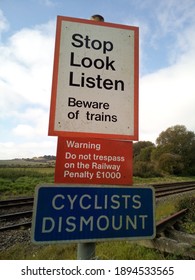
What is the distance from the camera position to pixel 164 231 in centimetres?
612

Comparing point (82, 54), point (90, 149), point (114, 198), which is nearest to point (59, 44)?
point (82, 54)

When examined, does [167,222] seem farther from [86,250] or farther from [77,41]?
[77,41]

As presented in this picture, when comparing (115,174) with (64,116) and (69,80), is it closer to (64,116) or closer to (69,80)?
(64,116)

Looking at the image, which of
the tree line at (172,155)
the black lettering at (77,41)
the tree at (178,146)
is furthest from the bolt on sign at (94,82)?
the tree at (178,146)

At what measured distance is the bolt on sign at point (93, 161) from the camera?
165 centimetres

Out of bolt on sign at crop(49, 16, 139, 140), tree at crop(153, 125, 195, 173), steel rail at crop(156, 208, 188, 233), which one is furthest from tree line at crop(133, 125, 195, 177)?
bolt on sign at crop(49, 16, 139, 140)

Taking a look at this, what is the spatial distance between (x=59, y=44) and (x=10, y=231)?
6298 mm

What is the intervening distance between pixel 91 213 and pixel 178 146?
51657 millimetres

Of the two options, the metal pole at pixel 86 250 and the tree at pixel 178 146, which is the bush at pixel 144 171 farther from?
the metal pole at pixel 86 250

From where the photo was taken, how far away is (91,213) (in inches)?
58.5

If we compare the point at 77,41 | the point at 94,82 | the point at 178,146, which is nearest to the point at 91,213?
the point at 94,82

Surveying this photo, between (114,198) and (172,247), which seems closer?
(114,198)

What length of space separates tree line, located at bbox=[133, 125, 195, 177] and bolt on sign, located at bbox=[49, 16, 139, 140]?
35.1 m

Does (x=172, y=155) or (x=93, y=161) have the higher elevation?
(x=172, y=155)
